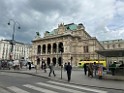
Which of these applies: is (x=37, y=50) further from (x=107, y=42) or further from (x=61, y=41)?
(x=107, y=42)

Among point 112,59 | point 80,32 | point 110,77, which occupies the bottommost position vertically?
point 110,77

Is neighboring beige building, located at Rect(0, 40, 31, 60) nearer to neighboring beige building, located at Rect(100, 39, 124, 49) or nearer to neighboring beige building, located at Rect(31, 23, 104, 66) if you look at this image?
neighboring beige building, located at Rect(31, 23, 104, 66)

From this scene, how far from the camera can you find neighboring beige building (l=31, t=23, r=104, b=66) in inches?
2886

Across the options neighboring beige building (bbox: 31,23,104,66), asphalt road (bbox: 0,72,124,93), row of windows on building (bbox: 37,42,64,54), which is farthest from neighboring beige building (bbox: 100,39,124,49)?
asphalt road (bbox: 0,72,124,93)

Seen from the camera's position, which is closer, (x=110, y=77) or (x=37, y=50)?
(x=110, y=77)

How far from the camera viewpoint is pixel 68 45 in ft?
245

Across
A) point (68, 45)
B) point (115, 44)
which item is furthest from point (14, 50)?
point (115, 44)

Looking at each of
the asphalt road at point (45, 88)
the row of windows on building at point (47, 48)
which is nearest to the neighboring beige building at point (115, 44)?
the row of windows on building at point (47, 48)

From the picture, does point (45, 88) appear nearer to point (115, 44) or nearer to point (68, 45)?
point (68, 45)

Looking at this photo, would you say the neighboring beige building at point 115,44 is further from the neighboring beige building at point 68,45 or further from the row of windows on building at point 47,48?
the row of windows on building at point 47,48

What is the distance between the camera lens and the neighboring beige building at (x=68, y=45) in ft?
241

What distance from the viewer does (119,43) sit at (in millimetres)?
118125

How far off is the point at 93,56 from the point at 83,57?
15.9 feet

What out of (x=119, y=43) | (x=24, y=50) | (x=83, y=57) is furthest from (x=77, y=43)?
(x=24, y=50)
